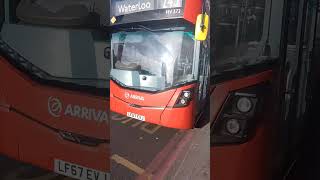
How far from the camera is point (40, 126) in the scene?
3453 mm

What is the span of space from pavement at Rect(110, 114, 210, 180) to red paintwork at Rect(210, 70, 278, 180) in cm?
41

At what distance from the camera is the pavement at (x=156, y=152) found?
214 cm

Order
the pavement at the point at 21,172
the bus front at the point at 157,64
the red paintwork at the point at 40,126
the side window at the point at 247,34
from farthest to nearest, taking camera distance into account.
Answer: the pavement at the point at 21,172 < the red paintwork at the point at 40,126 < the side window at the point at 247,34 < the bus front at the point at 157,64

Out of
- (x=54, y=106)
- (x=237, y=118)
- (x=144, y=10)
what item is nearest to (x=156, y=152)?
(x=237, y=118)

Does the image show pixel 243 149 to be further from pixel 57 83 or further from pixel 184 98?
pixel 57 83

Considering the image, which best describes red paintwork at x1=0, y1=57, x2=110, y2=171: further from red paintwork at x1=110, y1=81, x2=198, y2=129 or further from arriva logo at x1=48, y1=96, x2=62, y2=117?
red paintwork at x1=110, y1=81, x2=198, y2=129

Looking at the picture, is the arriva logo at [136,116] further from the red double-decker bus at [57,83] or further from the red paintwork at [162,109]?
the red double-decker bus at [57,83]

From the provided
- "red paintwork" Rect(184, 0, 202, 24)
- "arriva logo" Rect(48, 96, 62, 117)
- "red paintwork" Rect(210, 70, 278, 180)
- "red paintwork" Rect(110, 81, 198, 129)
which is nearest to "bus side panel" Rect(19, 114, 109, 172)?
"arriva logo" Rect(48, 96, 62, 117)

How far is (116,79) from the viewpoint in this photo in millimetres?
2271

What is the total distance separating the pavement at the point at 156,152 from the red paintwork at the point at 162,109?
0.28 feet

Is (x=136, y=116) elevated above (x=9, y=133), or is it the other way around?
(x=136, y=116)

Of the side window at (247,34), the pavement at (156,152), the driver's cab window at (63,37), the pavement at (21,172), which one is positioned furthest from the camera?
the pavement at (21,172)

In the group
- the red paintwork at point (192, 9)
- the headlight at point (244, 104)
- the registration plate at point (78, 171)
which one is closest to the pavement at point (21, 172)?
the registration plate at point (78, 171)

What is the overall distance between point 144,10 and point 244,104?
933 mm
